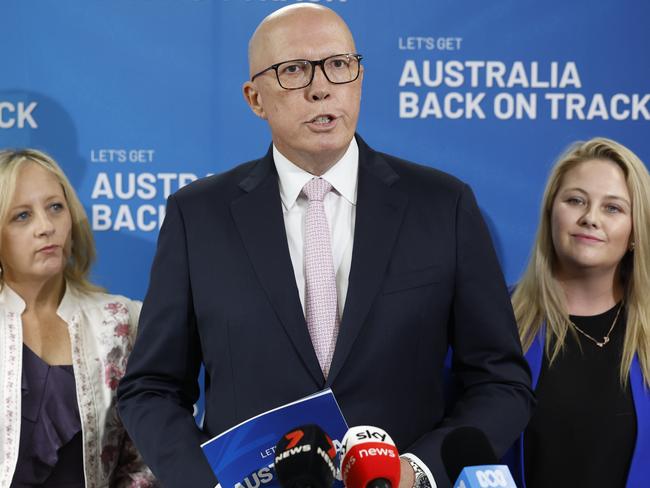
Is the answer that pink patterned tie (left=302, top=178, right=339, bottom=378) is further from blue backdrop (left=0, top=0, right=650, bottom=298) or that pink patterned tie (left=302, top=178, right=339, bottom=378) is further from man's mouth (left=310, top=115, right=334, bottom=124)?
blue backdrop (left=0, top=0, right=650, bottom=298)

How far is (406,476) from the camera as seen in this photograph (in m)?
1.61

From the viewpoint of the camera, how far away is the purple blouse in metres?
2.49

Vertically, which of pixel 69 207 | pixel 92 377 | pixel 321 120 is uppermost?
pixel 321 120

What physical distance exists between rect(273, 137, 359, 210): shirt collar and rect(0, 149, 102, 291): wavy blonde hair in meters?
1.00

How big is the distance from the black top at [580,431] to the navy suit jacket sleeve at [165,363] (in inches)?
39.8

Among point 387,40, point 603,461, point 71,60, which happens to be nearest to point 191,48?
point 71,60

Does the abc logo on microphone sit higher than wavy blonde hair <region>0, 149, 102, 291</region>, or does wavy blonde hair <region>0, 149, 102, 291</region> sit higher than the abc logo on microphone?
wavy blonde hair <region>0, 149, 102, 291</region>

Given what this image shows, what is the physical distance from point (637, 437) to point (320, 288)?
1.08 metres

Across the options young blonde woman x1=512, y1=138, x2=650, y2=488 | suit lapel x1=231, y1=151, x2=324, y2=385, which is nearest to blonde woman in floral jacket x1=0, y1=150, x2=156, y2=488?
suit lapel x1=231, y1=151, x2=324, y2=385

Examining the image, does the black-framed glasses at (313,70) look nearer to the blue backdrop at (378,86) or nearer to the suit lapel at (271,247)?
the suit lapel at (271,247)

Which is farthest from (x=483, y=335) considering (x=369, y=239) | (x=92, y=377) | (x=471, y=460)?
(x=92, y=377)

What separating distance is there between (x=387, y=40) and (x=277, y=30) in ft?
3.41

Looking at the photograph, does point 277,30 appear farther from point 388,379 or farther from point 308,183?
point 388,379

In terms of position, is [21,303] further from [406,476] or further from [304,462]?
[304,462]
